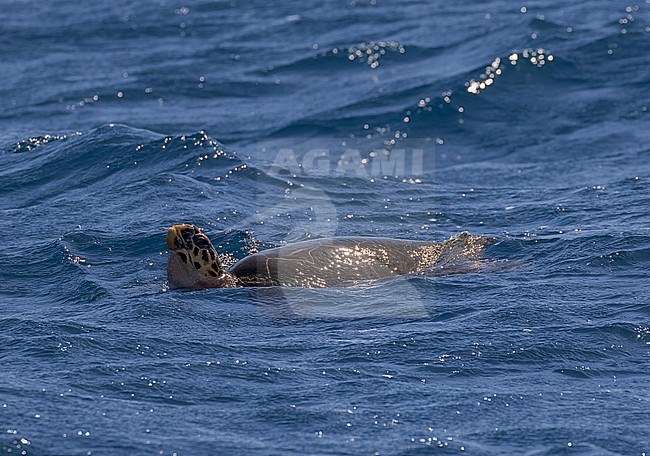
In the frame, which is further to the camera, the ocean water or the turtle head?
the turtle head

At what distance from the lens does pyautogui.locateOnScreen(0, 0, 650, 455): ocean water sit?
20.0 ft

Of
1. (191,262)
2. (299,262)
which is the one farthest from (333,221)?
(191,262)

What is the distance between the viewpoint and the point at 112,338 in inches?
287

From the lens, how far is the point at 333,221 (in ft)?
35.7

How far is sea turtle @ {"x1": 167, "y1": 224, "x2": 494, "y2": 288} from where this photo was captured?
27.7ft

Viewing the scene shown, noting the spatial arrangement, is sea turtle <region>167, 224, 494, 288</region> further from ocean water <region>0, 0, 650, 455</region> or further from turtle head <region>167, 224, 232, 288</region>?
ocean water <region>0, 0, 650, 455</region>

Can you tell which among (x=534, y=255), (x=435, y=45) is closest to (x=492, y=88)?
(x=435, y=45)

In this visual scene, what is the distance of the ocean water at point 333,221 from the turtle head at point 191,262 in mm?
145

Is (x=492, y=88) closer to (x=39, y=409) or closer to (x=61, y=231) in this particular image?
(x=61, y=231)

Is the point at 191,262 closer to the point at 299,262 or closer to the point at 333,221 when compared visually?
the point at 299,262

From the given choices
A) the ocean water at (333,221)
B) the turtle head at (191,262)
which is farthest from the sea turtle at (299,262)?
the ocean water at (333,221)

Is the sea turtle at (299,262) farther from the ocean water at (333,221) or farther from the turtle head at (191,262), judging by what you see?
the ocean water at (333,221)

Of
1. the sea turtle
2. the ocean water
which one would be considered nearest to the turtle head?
the sea turtle

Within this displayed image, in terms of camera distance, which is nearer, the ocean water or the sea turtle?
Result: the ocean water
